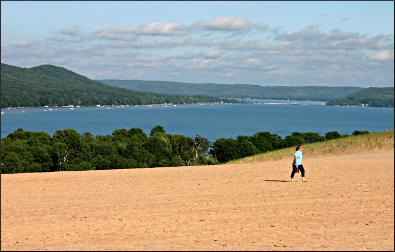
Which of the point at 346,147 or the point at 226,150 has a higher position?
the point at 346,147

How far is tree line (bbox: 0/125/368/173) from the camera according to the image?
72.5 metres

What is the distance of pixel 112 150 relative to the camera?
82.4m

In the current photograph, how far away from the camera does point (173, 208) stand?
1955 centimetres

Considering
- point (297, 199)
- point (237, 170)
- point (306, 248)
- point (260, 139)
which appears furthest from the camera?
point (260, 139)

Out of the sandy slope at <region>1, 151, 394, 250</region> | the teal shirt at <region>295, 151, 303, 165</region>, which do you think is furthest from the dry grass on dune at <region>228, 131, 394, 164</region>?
the teal shirt at <region>295, 151, 303, 165</region>

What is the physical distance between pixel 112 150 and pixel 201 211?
6468 centimetres

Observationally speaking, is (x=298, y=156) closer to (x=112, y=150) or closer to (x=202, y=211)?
(x=202, y=211)

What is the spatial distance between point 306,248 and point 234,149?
255 ft

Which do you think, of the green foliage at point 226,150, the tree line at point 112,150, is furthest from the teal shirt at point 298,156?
the green foliage at point 226,150

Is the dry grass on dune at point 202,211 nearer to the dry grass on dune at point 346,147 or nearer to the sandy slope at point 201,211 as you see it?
the sandy slope at point 201,211

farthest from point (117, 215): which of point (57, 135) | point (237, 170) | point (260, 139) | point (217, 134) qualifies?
point (217, 134)

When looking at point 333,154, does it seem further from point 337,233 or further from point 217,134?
point 217,134

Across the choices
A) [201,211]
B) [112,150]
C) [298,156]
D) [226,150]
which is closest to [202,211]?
[201,211]

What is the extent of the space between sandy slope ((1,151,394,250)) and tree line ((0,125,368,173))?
43.0m
